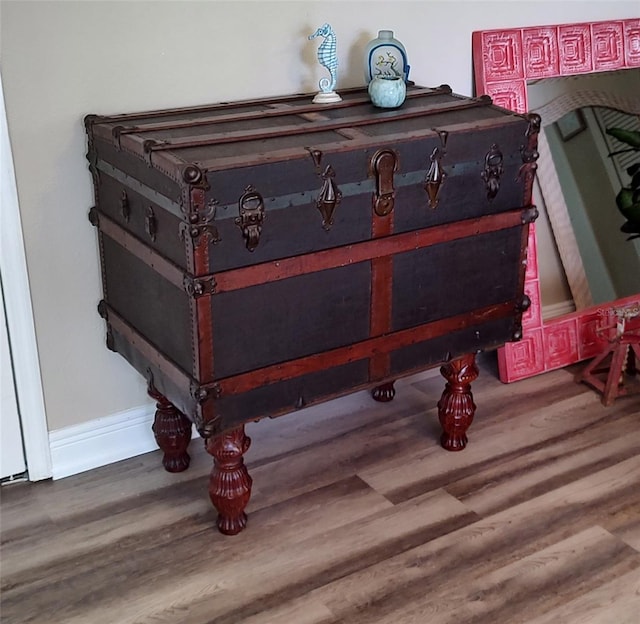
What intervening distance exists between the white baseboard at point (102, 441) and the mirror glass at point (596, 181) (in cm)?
153

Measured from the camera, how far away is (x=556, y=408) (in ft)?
9.25

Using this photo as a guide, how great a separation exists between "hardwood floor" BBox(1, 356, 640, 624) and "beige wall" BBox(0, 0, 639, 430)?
0.35 metres

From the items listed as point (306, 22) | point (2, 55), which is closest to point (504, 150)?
point (306, 22)

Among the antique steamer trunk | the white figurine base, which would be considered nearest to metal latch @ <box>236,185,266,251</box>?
the antique steamer trunk

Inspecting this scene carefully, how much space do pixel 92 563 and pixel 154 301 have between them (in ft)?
2.13

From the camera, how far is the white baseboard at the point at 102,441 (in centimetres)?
244

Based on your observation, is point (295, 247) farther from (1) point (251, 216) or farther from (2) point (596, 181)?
(2) point (596, 181)

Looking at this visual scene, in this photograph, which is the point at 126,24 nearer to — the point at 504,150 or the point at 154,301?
the point at 154,301

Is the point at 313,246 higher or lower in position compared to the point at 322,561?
higher

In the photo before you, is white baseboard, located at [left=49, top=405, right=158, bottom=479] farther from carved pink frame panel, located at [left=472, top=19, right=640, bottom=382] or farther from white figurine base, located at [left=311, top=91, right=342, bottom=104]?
carved pink frame panel, located at [left=472, top=19, right=640, bottom=382]

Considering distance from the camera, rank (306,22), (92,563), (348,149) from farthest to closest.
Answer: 1. (306,22)
2. (92,563)
3. (348,149)

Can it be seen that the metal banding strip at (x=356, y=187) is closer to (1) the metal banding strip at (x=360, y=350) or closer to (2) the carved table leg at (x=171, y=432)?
(1) the metal banding strip at (x=360, y=350)

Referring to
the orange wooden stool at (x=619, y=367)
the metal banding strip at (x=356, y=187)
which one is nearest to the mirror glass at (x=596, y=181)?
the orange wooden stool at (x=619, y=367)

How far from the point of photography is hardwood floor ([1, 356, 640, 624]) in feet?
6.49
